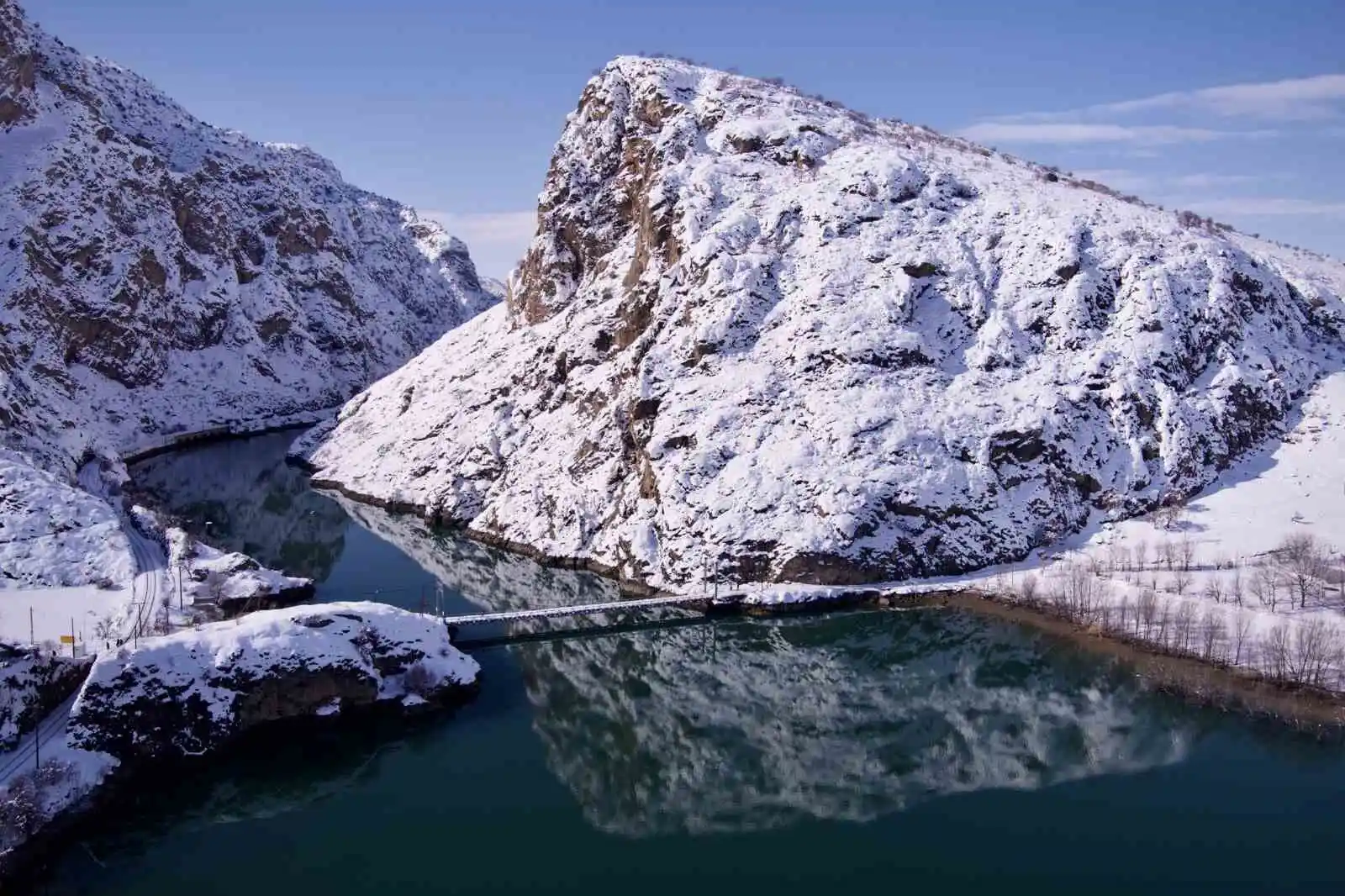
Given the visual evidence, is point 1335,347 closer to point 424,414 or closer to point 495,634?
point 495,634

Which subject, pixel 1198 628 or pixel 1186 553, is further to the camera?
pixel 1186 553

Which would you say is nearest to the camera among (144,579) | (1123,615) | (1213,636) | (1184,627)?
(1213,636)

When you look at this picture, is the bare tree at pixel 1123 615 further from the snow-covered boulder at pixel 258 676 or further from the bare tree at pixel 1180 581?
the snow-covered boulder at pixel 258 676

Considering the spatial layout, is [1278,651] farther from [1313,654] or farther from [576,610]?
[576,610]

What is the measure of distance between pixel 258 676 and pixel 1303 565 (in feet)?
174

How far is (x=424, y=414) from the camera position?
9012 centimetres

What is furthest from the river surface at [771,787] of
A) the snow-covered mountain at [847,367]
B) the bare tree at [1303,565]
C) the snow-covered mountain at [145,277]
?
the snow-covered mountain at [145,277]

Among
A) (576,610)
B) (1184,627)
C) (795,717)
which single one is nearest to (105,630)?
(576,610)

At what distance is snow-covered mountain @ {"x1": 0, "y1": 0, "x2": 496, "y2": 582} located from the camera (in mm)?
102625

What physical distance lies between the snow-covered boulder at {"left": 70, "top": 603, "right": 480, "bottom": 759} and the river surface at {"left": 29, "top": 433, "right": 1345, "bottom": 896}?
1689 millimetres

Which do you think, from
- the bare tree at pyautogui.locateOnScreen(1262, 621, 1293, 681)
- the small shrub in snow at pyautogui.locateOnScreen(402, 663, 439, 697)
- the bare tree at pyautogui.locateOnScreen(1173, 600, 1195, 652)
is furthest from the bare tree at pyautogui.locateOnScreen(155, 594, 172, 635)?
the bare tree at pyautogui.locateOnScreen(1262, 621, 1293, 681)

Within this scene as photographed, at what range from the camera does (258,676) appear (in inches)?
1609

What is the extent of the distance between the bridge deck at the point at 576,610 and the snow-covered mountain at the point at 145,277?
116ft

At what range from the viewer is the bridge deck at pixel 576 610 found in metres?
51.4
